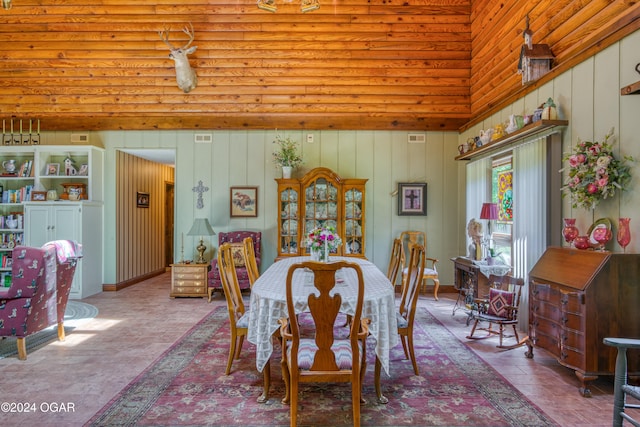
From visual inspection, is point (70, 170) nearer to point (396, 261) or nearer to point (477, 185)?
→ point (396, 261)

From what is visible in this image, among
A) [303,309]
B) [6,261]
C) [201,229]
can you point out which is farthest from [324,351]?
[6,261]

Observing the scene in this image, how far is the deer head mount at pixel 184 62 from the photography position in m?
5.20

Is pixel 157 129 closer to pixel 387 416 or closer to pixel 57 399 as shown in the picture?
pixel 57 399

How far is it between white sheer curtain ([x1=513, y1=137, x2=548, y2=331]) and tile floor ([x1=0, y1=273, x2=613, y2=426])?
0.93m

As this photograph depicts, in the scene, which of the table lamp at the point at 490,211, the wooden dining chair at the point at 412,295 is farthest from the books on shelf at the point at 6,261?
the table lamp at the point at 490,211

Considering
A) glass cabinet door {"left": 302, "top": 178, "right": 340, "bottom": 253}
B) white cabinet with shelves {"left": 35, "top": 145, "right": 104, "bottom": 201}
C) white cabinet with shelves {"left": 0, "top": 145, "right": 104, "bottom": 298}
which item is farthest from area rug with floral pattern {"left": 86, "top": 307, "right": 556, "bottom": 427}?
white cabinet with shelves {"left": 35, "top": 145, "right": 104, "bottom": 201}

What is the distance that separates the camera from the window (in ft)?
15.3

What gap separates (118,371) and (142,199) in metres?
5.00

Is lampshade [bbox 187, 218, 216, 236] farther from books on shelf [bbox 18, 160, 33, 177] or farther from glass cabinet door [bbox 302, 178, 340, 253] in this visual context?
books on shelf [bbox 18, 160, 33, 177]

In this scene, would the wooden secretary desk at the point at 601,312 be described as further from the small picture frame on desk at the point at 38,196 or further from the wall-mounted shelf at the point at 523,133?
the small picture frame on desk at the point at 38,196

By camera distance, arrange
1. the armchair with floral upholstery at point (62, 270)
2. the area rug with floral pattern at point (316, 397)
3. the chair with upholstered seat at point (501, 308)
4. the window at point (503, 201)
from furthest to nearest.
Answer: the window at point (503, 201)
the armchair with floral upholstery at point (62, 270)
the chair with upholstered seat at point (501, 308)
the area rug with floral pattern at point (316, 397)

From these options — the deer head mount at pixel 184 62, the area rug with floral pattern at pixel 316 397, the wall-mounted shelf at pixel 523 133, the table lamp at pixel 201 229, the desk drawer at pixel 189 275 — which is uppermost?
the deer head mount at pixel 184 62

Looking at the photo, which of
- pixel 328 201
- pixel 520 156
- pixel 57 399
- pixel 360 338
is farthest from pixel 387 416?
pixel 328 201

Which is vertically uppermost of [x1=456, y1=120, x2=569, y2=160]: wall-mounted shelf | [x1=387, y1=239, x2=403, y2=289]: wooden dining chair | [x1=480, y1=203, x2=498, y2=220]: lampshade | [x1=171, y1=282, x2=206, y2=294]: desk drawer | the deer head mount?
the deer head mount
